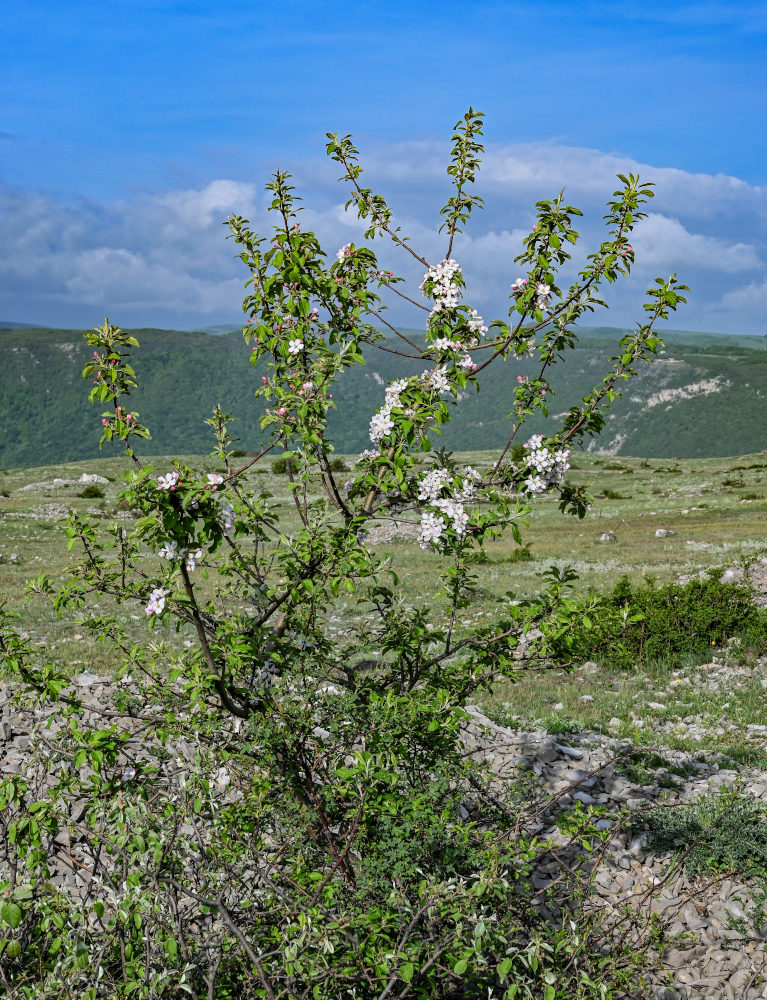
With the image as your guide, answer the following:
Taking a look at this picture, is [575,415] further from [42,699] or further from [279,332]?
[42,699]

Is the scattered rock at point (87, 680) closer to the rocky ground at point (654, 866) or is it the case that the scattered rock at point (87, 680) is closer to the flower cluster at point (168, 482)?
the rocky ground at point (654, 866)

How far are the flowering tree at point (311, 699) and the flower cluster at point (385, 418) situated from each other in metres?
0.02

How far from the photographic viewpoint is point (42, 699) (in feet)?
12.6

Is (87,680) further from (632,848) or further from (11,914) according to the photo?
(11,914)

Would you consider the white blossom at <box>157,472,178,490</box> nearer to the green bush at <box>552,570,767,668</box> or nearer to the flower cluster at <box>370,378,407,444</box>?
the flower cluster at <box>370,378,407,444</box>

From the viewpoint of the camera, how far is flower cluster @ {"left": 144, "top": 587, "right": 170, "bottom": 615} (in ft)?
11.4

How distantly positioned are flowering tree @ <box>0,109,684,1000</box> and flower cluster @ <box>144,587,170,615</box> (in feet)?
0.09

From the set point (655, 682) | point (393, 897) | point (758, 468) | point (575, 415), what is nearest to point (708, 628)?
point (655, 682)

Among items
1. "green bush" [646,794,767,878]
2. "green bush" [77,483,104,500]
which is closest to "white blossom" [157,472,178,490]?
"green bush" [646,794,767,878]

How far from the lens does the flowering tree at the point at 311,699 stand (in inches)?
126

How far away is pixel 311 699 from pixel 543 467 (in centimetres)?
192

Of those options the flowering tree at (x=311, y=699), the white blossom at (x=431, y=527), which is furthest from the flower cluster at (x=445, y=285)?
the white blossom at (x=431, y=527)

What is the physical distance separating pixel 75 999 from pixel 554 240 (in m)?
4.61

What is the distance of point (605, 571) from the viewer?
18.6m
